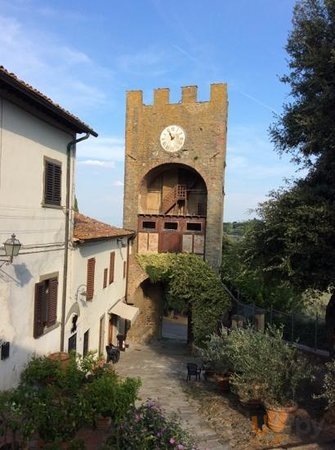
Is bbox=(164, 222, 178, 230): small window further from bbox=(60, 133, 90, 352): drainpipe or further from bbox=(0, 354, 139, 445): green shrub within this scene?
bbox=(0, 354, 139, 445): green shrub

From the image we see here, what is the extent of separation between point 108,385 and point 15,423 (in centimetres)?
170

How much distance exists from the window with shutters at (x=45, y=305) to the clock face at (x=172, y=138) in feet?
45.2

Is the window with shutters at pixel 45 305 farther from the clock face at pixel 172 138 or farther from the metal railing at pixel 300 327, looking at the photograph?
the clock face at pixel 172 138

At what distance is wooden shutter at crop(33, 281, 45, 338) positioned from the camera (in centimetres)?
1091

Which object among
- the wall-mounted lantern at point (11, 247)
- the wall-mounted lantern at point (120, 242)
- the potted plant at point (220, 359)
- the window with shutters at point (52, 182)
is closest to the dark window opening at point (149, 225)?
the wall-mounted lantern at point (120, 242)

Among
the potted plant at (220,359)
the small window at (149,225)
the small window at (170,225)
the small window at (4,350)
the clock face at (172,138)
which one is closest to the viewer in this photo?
the small window at (4,350)

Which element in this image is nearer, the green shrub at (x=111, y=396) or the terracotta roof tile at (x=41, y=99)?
the green shrub at (x=111, y=396)

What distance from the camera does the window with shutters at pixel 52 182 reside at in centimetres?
1134

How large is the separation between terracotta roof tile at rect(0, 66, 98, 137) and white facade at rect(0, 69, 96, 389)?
0.11 ft

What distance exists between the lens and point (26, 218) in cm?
1026

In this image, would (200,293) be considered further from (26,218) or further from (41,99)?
(41,99)

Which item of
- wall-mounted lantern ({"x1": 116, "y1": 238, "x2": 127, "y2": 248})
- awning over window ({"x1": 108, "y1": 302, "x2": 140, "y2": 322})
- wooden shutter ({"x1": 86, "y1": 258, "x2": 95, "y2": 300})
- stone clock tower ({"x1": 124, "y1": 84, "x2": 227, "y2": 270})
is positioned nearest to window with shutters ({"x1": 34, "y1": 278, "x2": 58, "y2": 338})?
wooden shutter ({"x1": 86, "y1": 258, "x2": 95, "y2": 300})

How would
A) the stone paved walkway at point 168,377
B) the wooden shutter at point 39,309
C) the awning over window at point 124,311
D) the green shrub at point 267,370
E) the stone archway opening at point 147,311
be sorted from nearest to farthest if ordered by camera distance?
the green shrub at point 267,370 < the stone paved walkway at point 168,377 < the wooden shutter at point 39,309 < the awning over window at point 124,311 < the stone archway opening at point 147,311

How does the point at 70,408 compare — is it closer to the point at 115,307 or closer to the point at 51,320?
the point at 51,320
